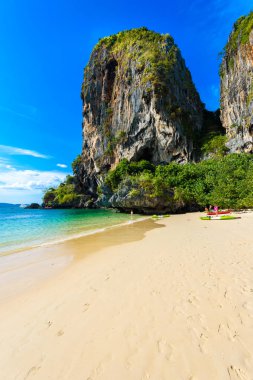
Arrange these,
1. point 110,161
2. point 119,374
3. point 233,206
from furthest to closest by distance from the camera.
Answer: point 110,161 → point 233,206 → point 119,374

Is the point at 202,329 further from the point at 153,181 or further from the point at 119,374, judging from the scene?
the point at 153,181

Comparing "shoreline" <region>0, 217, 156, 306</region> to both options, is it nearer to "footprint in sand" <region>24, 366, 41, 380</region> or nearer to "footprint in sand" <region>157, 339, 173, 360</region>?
"footprint in sand" <region>24, 366, 41, 380</region>

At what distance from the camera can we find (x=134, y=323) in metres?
3.38

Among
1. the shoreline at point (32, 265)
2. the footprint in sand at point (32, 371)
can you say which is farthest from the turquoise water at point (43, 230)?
the footprint in sand at point (32, 371)

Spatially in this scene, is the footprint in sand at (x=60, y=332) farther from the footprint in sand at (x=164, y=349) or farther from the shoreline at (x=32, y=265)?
the shoreline at (x=32, y=265)

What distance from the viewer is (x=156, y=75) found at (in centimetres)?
4141

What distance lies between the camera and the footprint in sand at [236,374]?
7.16 ft

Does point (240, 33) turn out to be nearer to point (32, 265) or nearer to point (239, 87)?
point (239, 87)

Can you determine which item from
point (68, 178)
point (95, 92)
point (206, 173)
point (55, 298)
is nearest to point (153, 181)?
point (206, 173)

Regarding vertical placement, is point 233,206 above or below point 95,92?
below

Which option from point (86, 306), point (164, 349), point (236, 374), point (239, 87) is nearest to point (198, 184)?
point (239, 87)

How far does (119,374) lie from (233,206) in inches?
1048

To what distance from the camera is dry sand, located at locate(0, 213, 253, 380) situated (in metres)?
2.46

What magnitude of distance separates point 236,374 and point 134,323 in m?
1.61
